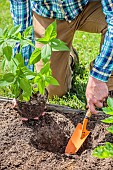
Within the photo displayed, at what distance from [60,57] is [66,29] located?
0.23 m

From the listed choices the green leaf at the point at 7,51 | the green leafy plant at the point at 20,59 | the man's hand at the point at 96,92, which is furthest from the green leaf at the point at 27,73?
the man's hand at the point at 96,92

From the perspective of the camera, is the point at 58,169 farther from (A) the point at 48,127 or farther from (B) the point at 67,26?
(B) the point at 67,26

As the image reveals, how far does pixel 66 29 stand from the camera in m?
3.42

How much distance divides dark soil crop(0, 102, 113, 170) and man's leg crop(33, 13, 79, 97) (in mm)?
457

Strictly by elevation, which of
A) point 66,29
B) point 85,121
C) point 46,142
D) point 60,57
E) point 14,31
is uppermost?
Result: point 14,31

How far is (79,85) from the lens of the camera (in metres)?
3.69

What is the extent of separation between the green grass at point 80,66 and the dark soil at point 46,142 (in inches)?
13.8

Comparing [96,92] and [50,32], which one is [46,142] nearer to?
[96,92]

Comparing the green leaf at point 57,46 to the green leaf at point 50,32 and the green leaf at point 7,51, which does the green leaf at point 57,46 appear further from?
the green leaf at point 7,51

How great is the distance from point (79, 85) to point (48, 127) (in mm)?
755

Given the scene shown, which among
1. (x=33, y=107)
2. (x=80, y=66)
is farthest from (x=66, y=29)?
(x=33, y=107)

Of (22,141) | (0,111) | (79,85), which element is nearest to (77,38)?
(79,85)

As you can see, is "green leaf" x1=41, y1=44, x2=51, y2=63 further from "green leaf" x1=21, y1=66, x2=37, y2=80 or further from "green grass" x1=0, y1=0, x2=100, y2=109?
"green grass" x1=0, y1=0, x2=100, y2=109

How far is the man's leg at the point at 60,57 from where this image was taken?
342 cm
